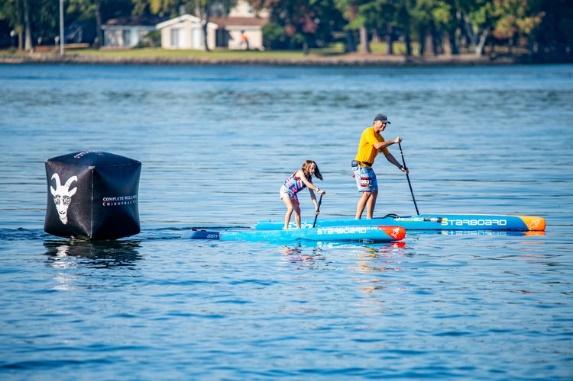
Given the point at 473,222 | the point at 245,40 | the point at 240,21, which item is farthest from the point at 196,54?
the point at 473,222

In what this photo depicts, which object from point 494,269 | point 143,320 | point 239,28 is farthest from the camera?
point 239,28

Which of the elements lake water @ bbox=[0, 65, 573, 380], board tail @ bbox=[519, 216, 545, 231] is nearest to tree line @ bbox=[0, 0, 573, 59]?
lake water @ bbox=[0, 65, 573, 380]

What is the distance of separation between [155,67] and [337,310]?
14720 centimetres

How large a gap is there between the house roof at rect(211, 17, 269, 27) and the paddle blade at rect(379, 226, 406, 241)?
5947 inches

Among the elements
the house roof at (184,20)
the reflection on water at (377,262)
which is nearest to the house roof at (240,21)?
the house roof at (184,20)

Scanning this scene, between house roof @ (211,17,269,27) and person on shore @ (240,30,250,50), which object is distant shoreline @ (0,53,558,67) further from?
house roof @ (211,17,269,27)

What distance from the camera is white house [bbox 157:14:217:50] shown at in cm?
17538

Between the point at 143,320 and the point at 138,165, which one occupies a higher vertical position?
the point at 138,165

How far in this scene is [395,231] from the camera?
2573 cm

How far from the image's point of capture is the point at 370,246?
85.4 feet

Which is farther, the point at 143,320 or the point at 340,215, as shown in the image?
the point at 340,215

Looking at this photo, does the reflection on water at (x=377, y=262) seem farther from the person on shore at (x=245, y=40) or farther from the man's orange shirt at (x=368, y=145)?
the person on shore at (x=245, y=40)

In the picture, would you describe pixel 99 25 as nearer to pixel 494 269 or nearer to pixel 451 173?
pixel 451 173

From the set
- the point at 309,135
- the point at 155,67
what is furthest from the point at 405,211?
the point at 155,67
